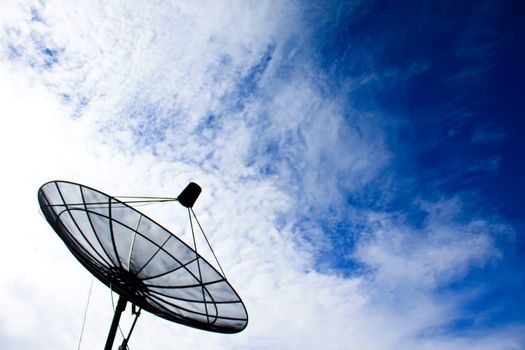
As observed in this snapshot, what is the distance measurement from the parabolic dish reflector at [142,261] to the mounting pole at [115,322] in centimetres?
40

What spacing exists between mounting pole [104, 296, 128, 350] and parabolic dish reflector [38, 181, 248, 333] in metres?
0.40

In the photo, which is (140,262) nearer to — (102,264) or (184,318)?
(102,264)

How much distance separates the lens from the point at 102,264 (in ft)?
34.0

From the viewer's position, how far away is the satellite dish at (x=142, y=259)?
9.52 m

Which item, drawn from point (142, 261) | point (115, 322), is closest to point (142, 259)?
point (142, 261)

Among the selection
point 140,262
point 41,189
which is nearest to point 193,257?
point 140,262

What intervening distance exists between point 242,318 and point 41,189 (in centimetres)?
715

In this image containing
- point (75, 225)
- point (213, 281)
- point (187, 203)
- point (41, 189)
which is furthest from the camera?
point (213, 281)

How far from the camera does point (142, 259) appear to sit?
1075 centimetres

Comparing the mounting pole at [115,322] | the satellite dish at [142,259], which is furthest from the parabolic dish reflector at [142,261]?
the mounting pole at [115,322]

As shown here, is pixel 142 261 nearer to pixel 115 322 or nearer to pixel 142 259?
pixel 142 259

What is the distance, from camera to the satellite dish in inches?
375

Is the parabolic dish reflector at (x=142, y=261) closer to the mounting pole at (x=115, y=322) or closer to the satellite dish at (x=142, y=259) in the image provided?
the satellite dish at (x=142, y=259)

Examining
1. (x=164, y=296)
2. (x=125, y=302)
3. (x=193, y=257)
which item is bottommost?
(x=125, y=302)
